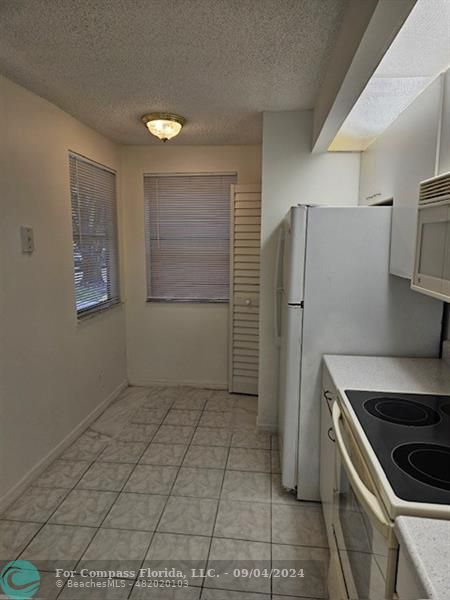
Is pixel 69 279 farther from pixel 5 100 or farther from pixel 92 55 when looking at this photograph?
pixel 92 55

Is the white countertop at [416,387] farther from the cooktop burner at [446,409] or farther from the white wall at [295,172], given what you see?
the white wall at [295,172]

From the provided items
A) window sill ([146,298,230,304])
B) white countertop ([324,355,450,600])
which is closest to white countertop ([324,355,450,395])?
white countertop ([324,355,450,600])

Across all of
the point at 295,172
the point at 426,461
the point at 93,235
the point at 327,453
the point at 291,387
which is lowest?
the point at 327,453

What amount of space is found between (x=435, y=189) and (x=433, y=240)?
178 mm

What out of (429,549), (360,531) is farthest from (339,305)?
(429,549)

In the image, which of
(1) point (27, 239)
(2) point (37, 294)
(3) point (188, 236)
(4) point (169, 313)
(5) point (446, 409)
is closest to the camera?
(5) point (446, 409)

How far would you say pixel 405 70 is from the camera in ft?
5.33

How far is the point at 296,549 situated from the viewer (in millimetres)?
1872

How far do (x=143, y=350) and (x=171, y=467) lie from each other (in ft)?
5.25

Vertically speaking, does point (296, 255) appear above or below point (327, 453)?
above

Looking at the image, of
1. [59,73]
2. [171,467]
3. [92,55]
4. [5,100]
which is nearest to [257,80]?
[92,55]

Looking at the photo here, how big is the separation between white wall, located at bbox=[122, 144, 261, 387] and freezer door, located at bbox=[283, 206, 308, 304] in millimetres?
1736

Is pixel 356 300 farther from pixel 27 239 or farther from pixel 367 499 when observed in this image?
pixel 27 239

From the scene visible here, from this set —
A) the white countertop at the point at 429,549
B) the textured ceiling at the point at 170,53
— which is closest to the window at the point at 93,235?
the textured ceiling at the point at 170,53
